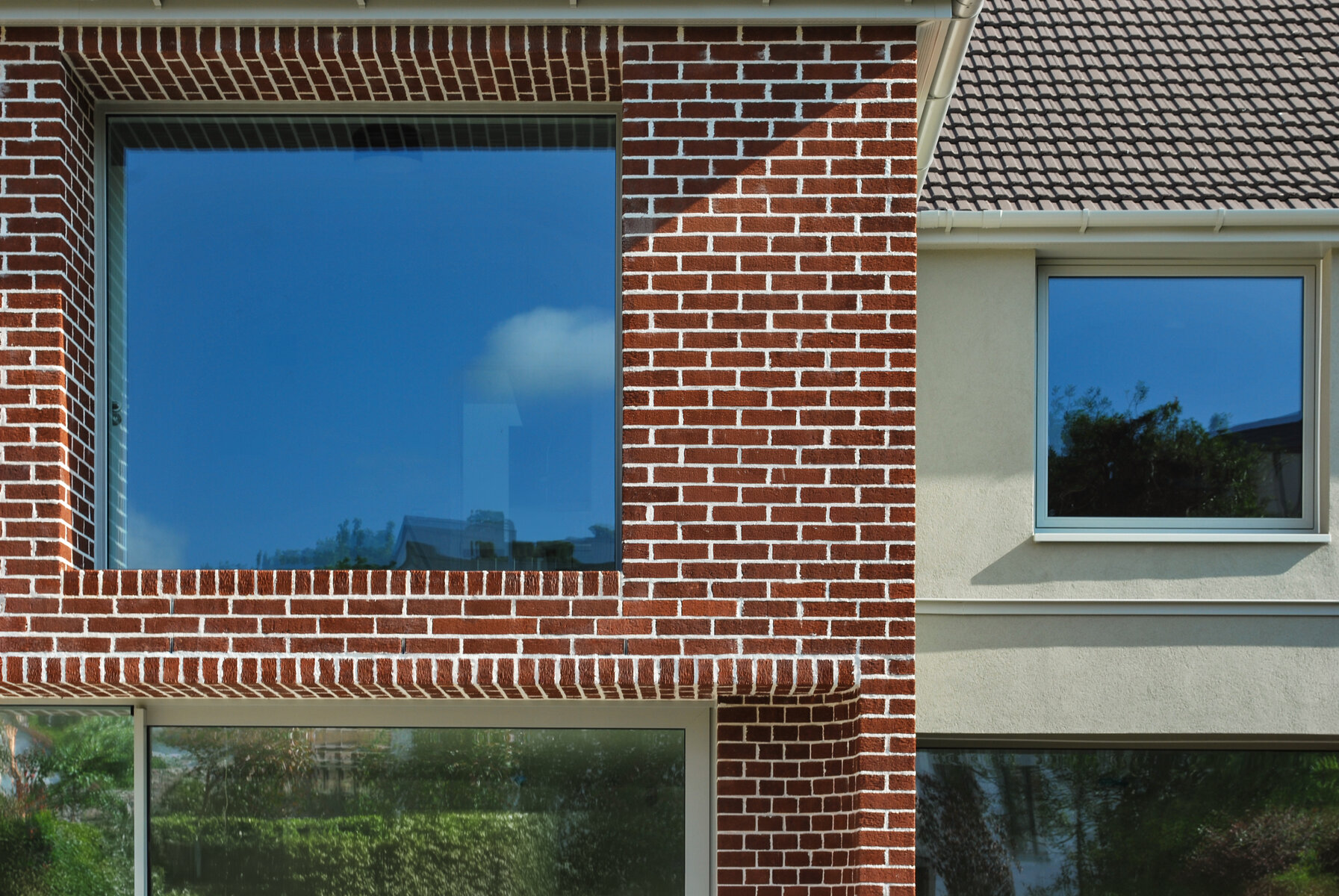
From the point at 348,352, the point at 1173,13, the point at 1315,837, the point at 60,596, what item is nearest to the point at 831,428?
the point at 348,352

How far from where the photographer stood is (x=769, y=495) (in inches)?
205

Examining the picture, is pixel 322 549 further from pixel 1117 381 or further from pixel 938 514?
pixel 1117 381

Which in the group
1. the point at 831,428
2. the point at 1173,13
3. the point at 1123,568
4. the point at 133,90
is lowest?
the point at 1123,568

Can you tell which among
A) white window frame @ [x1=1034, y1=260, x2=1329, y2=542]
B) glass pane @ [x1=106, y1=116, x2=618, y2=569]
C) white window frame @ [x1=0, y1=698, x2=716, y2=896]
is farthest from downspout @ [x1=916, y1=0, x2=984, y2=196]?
white window frame @ [x1=0, y1=698, x2=716, y2=896]

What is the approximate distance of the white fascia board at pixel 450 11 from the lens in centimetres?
516

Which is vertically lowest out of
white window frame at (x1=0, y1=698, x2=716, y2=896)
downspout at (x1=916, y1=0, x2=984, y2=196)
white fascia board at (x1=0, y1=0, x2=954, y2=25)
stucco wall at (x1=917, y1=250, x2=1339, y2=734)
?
white window frame at (x1=0, y1=698, x2=716, y2=896)

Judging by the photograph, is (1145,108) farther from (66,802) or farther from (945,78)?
(66,802)

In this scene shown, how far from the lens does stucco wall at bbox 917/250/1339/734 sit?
22.0 ft

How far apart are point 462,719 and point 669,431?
190 centimetres

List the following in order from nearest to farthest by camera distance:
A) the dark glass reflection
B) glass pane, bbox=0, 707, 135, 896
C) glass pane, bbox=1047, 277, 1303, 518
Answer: glass pane, bbox=0, 707, 135, 896 < the dark glass reflection < glass pane, bbox=1047, 277, 1303, 518

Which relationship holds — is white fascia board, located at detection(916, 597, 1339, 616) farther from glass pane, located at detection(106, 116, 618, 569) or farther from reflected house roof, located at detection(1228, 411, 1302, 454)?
glass pane, located at detection(106, 116, 618, 569)

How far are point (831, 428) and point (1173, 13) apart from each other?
549 centimetres

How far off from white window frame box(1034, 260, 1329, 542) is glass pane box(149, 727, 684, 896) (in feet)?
9.09

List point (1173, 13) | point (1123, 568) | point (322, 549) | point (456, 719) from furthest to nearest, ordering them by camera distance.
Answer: point (1173, 13), point (1123, 568), point (456, 719), point (322, 549)
